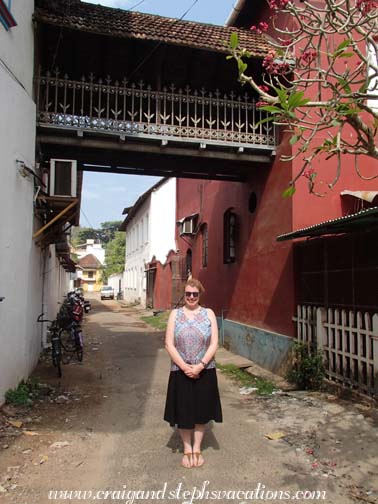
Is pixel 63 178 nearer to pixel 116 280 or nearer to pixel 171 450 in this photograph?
pixel 171 450

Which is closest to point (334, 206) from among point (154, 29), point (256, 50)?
point (256, 50)

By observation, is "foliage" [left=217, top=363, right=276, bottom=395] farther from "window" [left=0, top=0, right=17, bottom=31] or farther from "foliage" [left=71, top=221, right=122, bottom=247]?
"foliage" [left=71, top=221, right=122, bottom=247]

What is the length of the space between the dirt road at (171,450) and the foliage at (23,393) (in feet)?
0.51

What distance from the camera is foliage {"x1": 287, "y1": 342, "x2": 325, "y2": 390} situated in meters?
6.05

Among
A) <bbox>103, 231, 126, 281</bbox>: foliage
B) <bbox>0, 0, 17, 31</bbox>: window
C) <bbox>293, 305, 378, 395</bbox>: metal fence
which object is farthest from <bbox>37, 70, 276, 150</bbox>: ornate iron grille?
<bbox>103, 231, 126, 281</bbox>: foliage

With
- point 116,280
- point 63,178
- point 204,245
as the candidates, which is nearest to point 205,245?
point 204,245

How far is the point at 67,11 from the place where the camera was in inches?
285

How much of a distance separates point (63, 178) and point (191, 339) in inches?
185

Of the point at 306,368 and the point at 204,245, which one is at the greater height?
Answer: the point at 204,245

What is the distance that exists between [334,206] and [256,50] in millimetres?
3466

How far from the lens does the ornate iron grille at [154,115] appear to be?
7.13 metres

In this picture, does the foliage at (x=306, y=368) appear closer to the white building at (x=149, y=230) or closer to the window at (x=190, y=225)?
the window at (x=190, y=225)

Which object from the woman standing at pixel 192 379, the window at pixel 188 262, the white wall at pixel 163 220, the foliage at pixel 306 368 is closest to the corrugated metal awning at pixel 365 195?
the foliage at pixel 306 368

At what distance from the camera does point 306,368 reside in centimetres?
625
